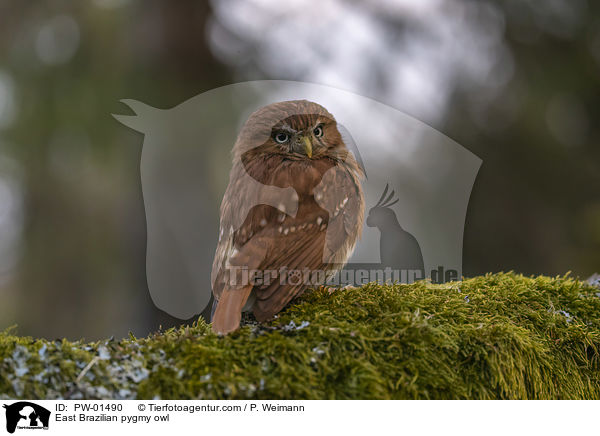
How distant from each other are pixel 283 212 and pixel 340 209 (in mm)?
344

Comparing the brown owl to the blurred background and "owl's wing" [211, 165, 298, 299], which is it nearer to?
"owl's wing" [211, 165, 298, 299]

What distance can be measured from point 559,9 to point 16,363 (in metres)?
5.52

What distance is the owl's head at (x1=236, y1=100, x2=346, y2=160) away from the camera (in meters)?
2.47

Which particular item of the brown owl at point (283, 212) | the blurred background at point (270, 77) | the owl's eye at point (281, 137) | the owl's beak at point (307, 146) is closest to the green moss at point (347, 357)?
the brown owl at point (283, 212)

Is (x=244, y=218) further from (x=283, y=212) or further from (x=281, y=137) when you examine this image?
(x=281, y=137)

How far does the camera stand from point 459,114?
4.98 m

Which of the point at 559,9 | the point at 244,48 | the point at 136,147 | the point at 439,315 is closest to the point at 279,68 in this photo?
the point at 244,48

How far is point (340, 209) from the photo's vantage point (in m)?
2.41

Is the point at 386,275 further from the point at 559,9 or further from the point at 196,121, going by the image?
the point at 559,9
